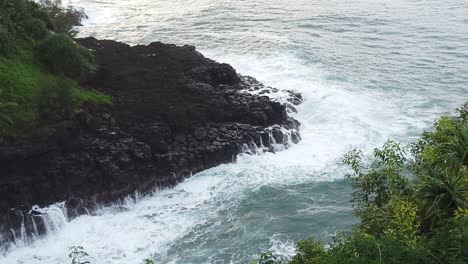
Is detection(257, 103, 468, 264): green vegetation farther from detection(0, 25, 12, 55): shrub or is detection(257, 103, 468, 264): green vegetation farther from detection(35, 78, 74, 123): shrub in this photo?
detection(0, 25, 12, 55): shrub

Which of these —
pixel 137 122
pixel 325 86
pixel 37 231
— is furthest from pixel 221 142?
pixel 325 86

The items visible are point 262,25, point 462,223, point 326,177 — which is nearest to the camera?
point 462,223

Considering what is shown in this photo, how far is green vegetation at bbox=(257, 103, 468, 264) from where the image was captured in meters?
12.1

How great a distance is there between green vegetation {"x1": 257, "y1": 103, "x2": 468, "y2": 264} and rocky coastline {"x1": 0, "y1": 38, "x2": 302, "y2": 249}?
1331cm

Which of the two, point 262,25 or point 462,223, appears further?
point 262,25

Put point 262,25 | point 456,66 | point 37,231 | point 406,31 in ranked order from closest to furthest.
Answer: point 37,231
point 456,66
point 406,31
point 262,25

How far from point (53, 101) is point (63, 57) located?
5.71 m

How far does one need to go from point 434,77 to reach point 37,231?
34058 millimetres

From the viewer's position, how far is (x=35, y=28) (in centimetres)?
3381

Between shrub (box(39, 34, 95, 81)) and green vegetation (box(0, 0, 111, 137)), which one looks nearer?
green vegetation (box(0, 0, 111, 137))

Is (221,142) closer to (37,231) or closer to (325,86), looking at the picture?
(37,231)

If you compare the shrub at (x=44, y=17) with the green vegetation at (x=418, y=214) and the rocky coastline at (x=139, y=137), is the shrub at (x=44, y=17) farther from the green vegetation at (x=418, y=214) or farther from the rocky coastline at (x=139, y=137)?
the green vegetation at (x=418, y=214)

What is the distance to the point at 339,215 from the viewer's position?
25.4 metres

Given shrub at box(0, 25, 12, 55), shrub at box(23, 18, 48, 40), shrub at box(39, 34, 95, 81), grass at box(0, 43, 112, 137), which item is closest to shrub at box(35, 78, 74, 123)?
grass at box(0, 43, 112, 137)
